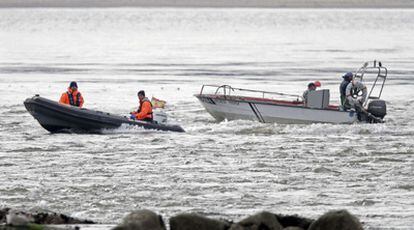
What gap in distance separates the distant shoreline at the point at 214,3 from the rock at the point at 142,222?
146m

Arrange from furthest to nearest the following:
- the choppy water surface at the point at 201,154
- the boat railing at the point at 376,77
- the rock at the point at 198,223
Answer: the boat railing at the point at 376,77
the choppy water surface at the point at 201,154
the rock at the point at 198,223

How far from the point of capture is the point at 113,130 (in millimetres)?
26844

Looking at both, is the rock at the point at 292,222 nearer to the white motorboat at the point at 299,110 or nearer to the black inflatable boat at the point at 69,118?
the black inflatable boat at the point at 69,118

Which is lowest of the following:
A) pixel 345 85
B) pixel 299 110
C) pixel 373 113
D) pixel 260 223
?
pixel 260 223

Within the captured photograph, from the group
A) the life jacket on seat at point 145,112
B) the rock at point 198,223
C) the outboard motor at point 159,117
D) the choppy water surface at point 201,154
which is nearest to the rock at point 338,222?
the rock at point 198,223

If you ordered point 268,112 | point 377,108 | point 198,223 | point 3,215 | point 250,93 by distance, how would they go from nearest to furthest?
point 198,223, point 3,215, point 377,108, point 268,112, point 250,93

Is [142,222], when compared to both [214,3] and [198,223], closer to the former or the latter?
[198,223]

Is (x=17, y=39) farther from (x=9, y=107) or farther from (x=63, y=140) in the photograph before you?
(x=63, y=140)

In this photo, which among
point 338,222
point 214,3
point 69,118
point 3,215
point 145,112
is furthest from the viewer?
point 214,3

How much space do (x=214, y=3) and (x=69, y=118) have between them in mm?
147985

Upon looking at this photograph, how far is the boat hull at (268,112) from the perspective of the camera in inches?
1099

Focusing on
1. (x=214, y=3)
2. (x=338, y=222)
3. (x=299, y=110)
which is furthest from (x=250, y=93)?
(x=214, y=3)

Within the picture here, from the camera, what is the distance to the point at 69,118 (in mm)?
26656

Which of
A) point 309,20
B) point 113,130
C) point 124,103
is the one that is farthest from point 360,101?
point 309,20
